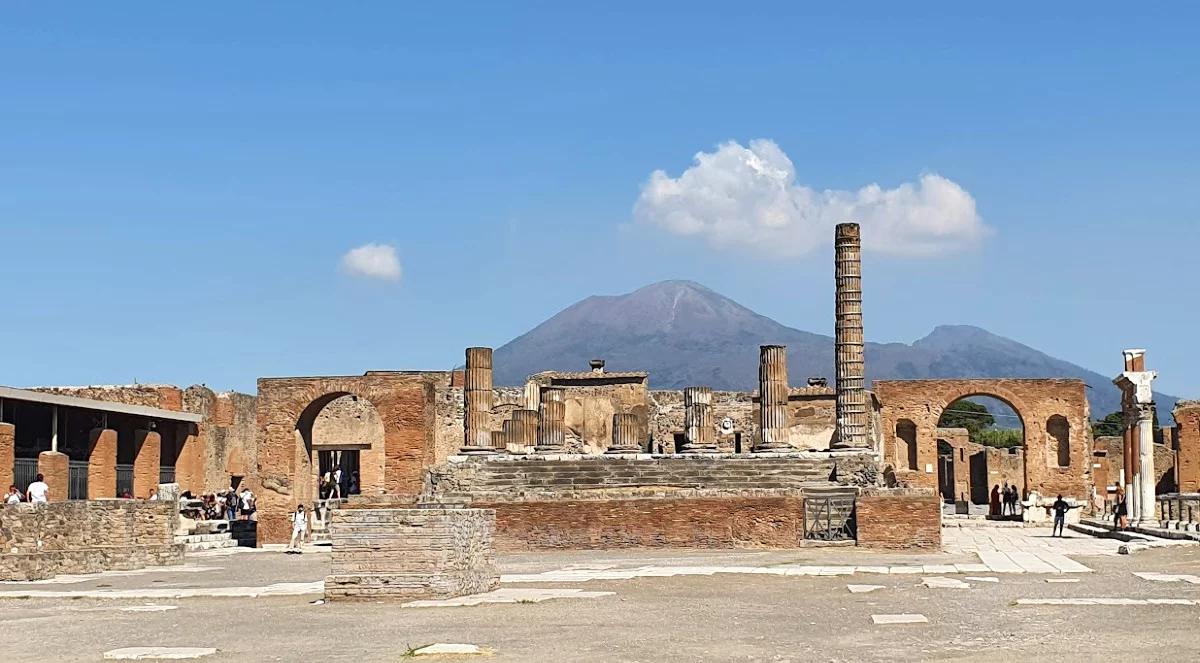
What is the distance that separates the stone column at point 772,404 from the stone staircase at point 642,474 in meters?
2.99

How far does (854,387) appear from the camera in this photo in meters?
32.5

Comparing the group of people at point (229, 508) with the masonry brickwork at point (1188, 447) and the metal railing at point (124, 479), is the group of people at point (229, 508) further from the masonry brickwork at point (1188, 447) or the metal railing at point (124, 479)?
the masonry brickwork at point (1188, 447)

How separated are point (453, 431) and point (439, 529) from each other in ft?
→ 99.7

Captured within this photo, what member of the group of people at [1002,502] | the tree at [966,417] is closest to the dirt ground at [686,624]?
the group of people at [1002,502]

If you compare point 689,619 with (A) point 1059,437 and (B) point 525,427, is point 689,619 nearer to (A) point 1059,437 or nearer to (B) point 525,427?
(B) point 525,427

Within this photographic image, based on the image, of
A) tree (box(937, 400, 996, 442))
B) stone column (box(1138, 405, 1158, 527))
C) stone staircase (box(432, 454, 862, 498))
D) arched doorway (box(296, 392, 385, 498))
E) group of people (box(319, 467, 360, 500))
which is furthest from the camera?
tree (box(937, 400, 996, 442))

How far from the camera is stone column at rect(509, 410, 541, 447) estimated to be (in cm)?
3438

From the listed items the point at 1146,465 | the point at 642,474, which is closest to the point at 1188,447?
the point at 1146,465

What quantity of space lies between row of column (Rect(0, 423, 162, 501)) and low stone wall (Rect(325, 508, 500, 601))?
50.8 feet

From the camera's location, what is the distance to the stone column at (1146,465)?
30188 mm

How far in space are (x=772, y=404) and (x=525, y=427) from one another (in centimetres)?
593

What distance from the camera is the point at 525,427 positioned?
34.6 m

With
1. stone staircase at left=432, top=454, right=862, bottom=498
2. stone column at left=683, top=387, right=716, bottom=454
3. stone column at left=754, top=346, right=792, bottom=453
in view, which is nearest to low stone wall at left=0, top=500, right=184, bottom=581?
stone staircase at left=432, top=454, right=862, bottom=498

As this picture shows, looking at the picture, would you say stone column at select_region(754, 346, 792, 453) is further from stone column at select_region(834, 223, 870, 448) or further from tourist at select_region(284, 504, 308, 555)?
tourist at select_region(284, 504, 308, 555)
